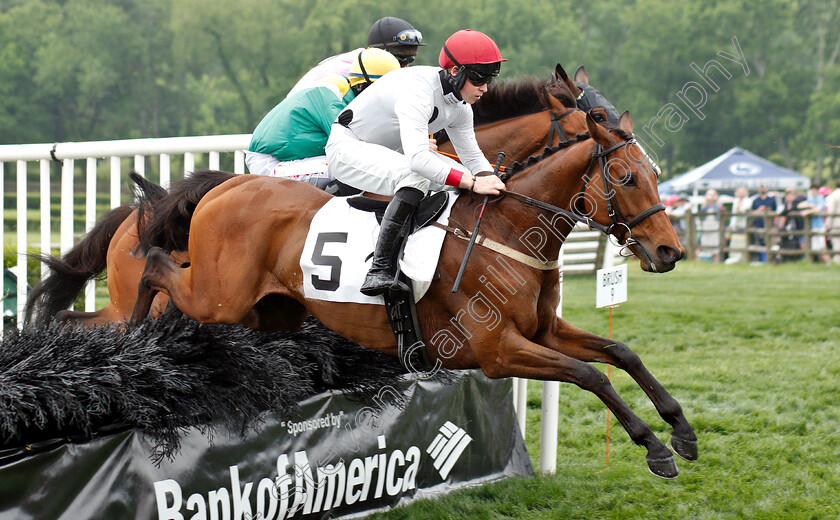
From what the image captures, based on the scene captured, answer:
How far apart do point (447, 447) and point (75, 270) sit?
244 centimetres

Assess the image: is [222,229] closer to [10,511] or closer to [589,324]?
[10,511]

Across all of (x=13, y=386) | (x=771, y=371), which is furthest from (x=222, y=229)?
(x=771, y=371)

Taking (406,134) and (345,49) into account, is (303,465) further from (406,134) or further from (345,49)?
(345,49)

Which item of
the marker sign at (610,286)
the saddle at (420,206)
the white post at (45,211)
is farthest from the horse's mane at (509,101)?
the white post at (45,211)

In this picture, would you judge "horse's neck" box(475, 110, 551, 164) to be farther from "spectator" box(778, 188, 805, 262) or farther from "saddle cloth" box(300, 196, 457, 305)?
"spectator" box(778, 188, 805, 262)

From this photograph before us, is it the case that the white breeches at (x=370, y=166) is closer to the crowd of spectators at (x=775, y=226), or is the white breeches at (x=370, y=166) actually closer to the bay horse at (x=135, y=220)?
the bay horse at (x=135, y=220)

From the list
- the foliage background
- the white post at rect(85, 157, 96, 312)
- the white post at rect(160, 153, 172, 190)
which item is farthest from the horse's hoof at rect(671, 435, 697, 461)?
the foliage background

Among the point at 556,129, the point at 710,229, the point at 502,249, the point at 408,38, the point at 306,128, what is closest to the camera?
the point at 502,249

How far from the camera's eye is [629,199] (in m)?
3.62

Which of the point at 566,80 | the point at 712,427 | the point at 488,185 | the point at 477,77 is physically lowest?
the point at 712,427

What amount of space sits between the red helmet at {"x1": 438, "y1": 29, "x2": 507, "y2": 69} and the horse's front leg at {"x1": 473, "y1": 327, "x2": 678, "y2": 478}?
46.3 inches

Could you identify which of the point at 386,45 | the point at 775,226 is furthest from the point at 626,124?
the point at 775,226

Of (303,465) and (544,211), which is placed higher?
(544,211)

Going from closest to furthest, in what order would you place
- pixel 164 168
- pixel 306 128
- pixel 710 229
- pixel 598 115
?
pixel 598 115, pixel 306 128, pixel 164 168, pixel 710 229
